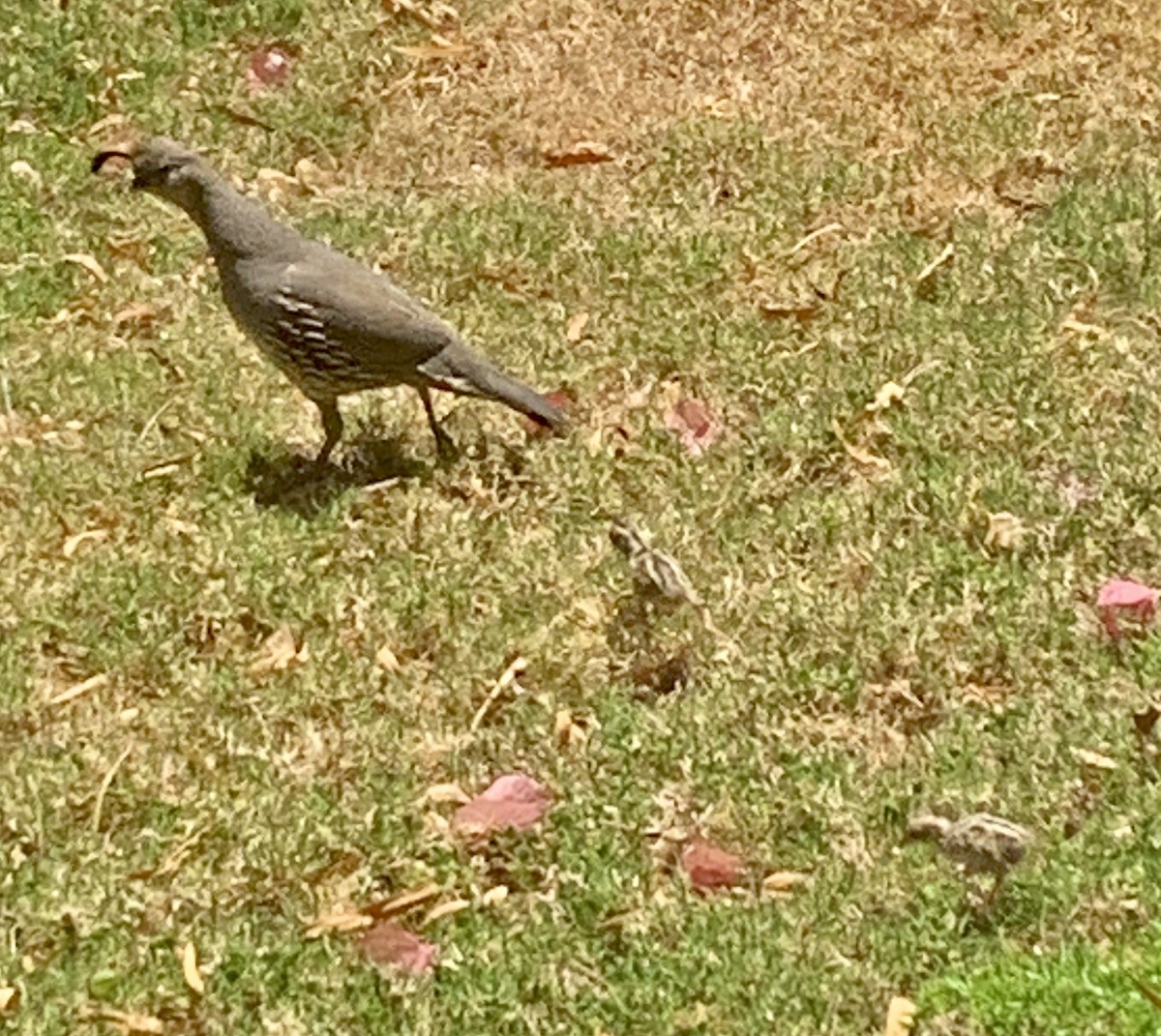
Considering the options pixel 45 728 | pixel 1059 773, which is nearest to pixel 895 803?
pixel 1059 773

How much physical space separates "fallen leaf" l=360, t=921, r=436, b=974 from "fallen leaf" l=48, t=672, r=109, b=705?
1185 millimetres

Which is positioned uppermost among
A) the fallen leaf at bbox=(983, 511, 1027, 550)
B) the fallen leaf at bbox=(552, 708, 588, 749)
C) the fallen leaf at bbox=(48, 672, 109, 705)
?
the fallen leaf at bbox=(983, 511, 1027, 550)

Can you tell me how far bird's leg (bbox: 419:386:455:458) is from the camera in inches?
273

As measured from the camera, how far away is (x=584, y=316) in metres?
7.63

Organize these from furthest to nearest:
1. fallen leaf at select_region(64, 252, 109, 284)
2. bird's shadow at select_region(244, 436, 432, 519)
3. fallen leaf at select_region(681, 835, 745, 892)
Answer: fallen leaf at select_region(64, 252, 109, 284) → bird's shadow at select_region(244, 436, 432, 519) → fallen leaf at select_region(681, 835, 745, 892)

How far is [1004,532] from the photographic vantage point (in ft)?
20.5

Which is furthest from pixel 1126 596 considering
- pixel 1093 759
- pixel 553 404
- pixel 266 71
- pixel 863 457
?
pixel 266 71

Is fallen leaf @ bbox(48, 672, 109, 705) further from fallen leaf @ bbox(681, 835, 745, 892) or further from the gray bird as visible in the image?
fallen leaf @ bbox(681, 835, 745, 892)

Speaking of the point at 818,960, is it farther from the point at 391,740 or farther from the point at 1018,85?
the point at 1018,85

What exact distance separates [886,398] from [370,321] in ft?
4.60

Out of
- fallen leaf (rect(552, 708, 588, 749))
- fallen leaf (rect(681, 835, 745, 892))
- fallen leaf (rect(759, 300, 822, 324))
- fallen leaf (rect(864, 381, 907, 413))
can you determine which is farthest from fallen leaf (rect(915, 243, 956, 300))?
fallen leaf (rect(681, 835, 745, 892))

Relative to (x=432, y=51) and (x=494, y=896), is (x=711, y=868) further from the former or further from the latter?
(x=432, y=51)

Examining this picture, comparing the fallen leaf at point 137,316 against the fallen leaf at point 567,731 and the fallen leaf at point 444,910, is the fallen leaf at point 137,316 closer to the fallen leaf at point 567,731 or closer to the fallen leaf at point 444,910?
the fallen leaf at point 567,731

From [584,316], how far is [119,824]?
2.73m
